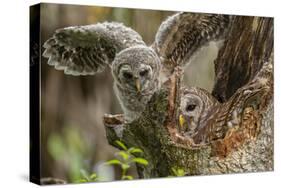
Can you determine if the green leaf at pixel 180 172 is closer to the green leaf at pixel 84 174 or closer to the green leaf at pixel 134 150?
the green leaf at pixel 134 150

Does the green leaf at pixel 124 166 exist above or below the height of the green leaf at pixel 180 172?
above

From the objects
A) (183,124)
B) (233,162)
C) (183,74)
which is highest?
(183,74)

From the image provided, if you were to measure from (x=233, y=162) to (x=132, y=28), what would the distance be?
149cm

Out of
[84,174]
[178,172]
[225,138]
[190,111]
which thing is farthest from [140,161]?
[225,138]

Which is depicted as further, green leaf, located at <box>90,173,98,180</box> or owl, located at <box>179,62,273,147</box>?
owl, located at <box>179,62,273,147</box>

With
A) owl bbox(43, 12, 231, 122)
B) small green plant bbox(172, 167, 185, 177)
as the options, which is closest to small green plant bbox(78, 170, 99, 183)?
owl bbox(43, 12, 231, 122)

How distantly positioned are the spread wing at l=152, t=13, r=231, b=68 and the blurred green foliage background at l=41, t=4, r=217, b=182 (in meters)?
0.15

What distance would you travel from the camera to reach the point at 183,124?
18.9ft

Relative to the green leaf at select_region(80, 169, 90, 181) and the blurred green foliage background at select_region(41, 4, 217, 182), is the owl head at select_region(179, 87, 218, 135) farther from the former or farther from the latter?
the green leaf at select_region(80, 169, 90, 181)

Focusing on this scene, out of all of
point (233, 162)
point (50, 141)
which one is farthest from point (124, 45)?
point (233, 162)

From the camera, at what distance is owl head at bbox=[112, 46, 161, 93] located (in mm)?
5492

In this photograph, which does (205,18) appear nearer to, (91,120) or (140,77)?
(140,77)

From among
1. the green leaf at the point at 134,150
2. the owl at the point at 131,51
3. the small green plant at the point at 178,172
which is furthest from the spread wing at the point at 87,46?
the small green plant at the point at 178,172

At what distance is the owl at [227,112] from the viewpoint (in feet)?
19.0
